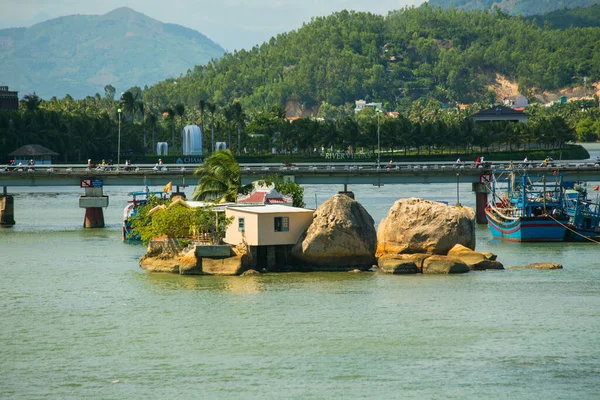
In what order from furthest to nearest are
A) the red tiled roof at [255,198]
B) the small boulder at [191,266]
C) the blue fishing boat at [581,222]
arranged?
the blue fishing boat at [581,222]
the red tiled roof at [255,198]
the small boulder at [191,266]

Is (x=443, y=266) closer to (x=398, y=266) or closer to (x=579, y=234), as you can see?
(x=398, y=266)

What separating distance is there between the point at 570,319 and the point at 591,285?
11220 mm

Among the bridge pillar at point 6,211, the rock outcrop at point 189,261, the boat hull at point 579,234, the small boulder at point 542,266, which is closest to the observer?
the rock outcrop at point 189,261

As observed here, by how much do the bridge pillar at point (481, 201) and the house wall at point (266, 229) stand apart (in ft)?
152

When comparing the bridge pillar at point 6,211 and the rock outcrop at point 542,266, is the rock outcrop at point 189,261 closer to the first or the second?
the rock outcrop at point 542,266

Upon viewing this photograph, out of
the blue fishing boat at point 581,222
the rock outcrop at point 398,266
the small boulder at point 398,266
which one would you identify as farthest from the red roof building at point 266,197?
the blue fishing boat at point 581,222

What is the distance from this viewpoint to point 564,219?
3676 inches

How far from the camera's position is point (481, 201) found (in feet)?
379

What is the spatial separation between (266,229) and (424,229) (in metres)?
9.88

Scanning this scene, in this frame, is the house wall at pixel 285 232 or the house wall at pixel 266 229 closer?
the house wall at pixel 266 229

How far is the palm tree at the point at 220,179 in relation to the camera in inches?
3344

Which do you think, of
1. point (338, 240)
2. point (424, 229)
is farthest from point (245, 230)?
point (424, 229)

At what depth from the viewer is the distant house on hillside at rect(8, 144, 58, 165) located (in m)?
182

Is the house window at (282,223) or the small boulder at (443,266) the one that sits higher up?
the house window at (282,223)
